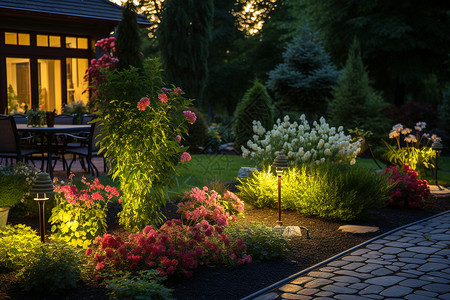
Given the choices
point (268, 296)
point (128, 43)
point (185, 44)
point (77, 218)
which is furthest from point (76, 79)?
point (268, 296)

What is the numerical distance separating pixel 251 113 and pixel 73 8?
18.5 ft

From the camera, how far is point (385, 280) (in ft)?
14.7

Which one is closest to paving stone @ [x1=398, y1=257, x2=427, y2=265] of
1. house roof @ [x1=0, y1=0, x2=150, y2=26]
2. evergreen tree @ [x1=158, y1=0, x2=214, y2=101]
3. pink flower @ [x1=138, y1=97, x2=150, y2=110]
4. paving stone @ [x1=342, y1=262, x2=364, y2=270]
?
paving stone @ [x1=342, y1=262, x2=364, y2=270]

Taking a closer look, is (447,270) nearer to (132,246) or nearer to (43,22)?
(132,246)

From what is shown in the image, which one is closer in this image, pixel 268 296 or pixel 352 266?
pixel 268 296

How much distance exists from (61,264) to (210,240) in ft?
5.13

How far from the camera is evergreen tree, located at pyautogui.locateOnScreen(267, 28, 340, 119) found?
61.3ft

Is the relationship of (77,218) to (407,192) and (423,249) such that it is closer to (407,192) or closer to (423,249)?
(423,249)

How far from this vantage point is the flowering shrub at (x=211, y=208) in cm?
575

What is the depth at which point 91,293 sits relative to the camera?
13.0ft

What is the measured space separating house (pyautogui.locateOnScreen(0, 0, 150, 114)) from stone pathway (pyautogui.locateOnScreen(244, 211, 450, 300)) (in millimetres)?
10056

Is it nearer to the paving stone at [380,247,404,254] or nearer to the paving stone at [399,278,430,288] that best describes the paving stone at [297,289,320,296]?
the paving stone at [399,278,430,288]

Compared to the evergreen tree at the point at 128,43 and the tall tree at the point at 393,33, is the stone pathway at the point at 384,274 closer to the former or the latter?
the evergreen tree at the point at 128,43

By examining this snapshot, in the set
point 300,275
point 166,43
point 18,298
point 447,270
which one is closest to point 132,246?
point 18,298
